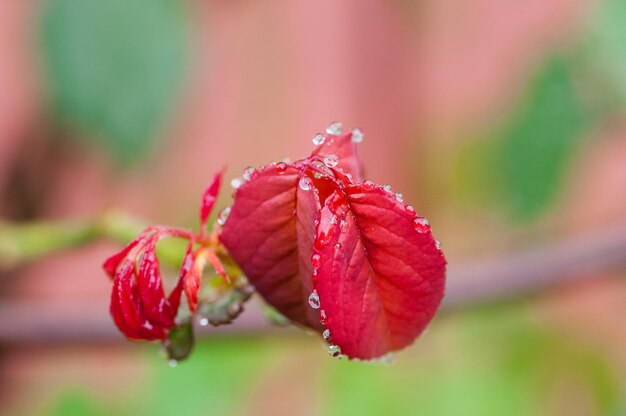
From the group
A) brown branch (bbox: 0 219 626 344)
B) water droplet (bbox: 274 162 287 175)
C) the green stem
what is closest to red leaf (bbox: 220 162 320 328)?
water droplet (bbox: 274 162 287 175)

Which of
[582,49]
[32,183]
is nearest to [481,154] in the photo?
[582,49]

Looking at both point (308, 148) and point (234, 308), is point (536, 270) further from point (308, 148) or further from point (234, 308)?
point (308, 148)

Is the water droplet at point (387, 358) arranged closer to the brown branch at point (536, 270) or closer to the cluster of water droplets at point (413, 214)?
the cluster of water droplets at point (413, 214)

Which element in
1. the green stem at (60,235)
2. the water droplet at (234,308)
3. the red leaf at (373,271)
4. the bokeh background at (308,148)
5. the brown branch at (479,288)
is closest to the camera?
the red leaf at (373,271)

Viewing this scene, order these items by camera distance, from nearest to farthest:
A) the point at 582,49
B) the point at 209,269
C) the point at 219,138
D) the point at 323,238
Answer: the point at 323,238 → the point at 209,269 → the point at 582,49 → the point at 219,138

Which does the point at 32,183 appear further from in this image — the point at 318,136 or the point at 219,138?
the point at 318,136

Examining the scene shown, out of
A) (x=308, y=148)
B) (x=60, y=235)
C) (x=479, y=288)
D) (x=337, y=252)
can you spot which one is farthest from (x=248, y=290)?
(x=308, y=148)

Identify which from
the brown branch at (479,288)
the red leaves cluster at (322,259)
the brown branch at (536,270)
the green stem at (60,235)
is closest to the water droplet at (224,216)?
the red leaves cluster at (322,259)
